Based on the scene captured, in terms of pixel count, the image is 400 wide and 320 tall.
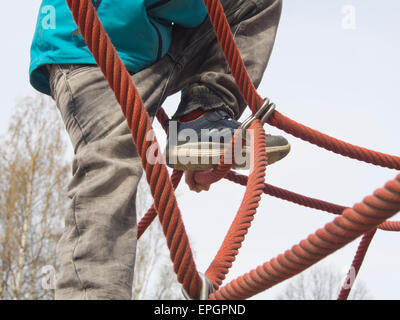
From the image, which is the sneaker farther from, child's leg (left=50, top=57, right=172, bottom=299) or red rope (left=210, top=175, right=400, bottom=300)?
red rope (left=210, top=175, right=400, bottom=300)

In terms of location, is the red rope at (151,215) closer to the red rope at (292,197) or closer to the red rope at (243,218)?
the red rope at (292,197)

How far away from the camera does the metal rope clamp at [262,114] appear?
985mm

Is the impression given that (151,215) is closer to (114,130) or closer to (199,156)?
(199,156)

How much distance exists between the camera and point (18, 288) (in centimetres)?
561

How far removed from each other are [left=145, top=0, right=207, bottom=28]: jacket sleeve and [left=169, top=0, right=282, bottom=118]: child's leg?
0.18ft

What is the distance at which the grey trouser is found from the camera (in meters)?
0.70

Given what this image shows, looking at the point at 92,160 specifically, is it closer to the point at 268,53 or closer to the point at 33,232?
the point at 268,53

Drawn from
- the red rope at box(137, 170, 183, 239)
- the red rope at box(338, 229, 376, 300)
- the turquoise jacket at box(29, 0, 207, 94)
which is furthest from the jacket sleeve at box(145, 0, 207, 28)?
the red rope at box(338, 229, 376, 300)

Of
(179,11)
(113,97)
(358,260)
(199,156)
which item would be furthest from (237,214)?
(358,260)

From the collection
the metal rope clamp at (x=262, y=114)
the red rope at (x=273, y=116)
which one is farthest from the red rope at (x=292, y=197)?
the metal rope clamp at (x=262, y=114)

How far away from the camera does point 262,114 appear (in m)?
0.99

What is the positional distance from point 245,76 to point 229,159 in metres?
0.19
